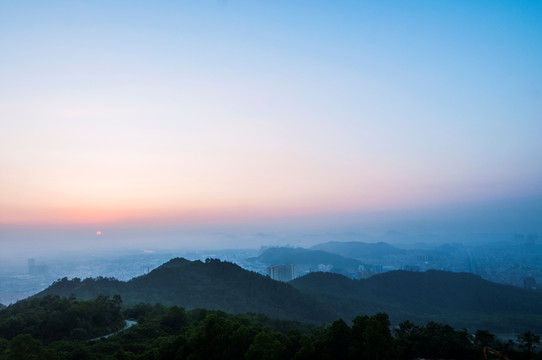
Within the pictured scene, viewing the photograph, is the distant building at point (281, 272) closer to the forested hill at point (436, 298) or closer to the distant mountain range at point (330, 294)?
the forested hill at point (436, 298)

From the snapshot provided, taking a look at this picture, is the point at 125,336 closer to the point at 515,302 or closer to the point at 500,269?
the point at 515,302

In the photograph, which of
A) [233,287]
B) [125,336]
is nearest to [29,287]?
[233,287]

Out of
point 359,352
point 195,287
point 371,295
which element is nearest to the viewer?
point 359,352

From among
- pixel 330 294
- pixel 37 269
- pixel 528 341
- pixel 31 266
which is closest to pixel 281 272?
pixel 330 294

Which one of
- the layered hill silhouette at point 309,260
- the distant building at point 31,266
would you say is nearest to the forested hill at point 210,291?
the distant building at point 31,266

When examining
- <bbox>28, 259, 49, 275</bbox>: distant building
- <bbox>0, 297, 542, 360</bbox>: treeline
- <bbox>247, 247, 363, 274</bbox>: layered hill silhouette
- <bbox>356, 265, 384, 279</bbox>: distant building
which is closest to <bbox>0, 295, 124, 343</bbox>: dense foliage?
<bbox>0, 297, 542, 360</bbox>: treeline
